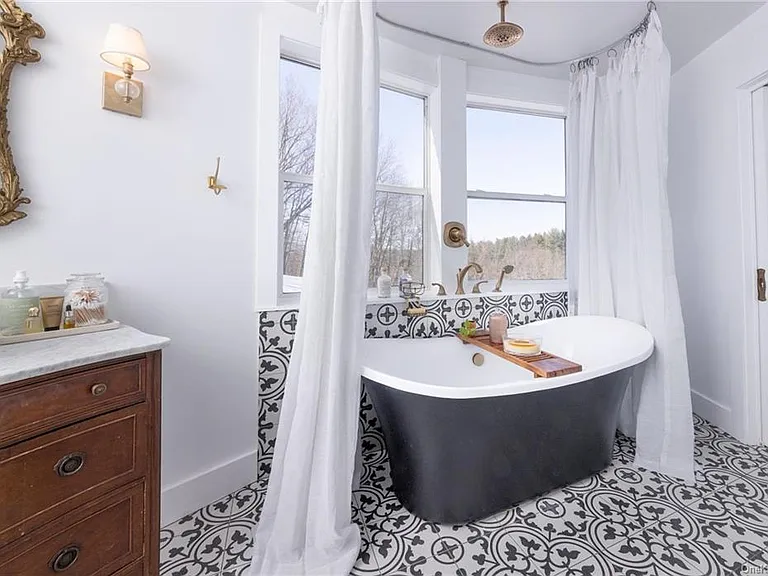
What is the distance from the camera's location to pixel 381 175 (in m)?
2.21

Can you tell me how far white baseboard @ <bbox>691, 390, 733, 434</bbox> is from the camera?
216cm

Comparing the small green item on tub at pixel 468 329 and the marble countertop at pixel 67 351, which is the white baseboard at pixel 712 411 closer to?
the small green item on tub at pixel 468 329

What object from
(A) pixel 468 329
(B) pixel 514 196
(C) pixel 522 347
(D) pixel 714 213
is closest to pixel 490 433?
(C) pixel 522 347

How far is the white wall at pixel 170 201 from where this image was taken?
118cm

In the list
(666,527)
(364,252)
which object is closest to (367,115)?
(364,252)

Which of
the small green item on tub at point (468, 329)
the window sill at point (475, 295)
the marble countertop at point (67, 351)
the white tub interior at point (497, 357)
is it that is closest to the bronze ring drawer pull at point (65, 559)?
the marble countertop at point (67, 351)

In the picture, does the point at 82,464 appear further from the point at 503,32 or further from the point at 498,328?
the point at 503,32

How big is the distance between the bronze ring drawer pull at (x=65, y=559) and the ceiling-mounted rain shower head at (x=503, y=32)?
2.47 m

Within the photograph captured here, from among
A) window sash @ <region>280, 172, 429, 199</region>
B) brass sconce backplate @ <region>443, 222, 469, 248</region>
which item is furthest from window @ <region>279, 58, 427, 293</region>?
brass sconce backplate @ <region>443, 222, 469, 248</region>

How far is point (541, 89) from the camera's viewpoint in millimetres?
2549

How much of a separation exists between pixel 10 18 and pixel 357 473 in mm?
2089

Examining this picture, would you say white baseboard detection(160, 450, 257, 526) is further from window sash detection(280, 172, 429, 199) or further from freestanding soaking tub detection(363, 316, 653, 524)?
window sash detection(280, 172, 429, 199)

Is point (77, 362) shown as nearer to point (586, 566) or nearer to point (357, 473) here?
point (357, 473)

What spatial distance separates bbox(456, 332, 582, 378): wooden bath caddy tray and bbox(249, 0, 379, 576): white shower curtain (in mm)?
909
